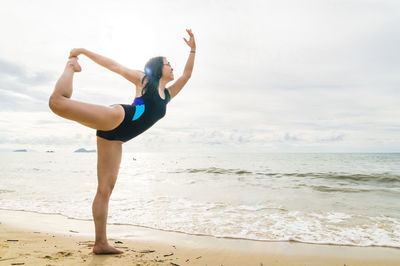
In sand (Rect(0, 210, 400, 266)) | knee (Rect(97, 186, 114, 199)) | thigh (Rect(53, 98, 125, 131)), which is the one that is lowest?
sand (Rect(0, 210, 400, 266))

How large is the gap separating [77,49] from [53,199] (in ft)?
23.1

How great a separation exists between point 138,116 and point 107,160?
0.73m

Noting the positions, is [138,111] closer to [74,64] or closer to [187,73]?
[74,64]

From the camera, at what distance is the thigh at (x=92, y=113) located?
2.60m

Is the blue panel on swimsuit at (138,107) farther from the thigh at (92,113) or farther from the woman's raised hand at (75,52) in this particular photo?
the woman's raised hand at (75,52)

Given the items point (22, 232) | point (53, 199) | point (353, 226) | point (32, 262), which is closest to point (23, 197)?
point (53, 199)

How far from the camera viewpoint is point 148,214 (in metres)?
6.71

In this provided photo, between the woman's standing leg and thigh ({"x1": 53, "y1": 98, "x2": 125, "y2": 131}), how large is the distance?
50 cm

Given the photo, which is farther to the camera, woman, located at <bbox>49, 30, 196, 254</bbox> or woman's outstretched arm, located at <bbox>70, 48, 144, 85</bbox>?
woman's outstretched arm, located at <bbox>70, 48, 144, 85</bbox>

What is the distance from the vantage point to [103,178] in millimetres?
3424

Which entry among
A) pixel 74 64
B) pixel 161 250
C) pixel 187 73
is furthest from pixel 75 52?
pixel 161 250

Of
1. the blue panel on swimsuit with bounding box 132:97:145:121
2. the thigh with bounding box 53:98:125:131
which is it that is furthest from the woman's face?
the thigh with bounding box 53:98:125:131

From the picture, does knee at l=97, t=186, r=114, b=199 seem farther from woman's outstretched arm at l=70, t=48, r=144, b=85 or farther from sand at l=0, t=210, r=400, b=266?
woman's outstretched arm at l=70, t=48, r=144, b=85

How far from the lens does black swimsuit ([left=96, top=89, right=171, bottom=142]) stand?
302 centimetres
